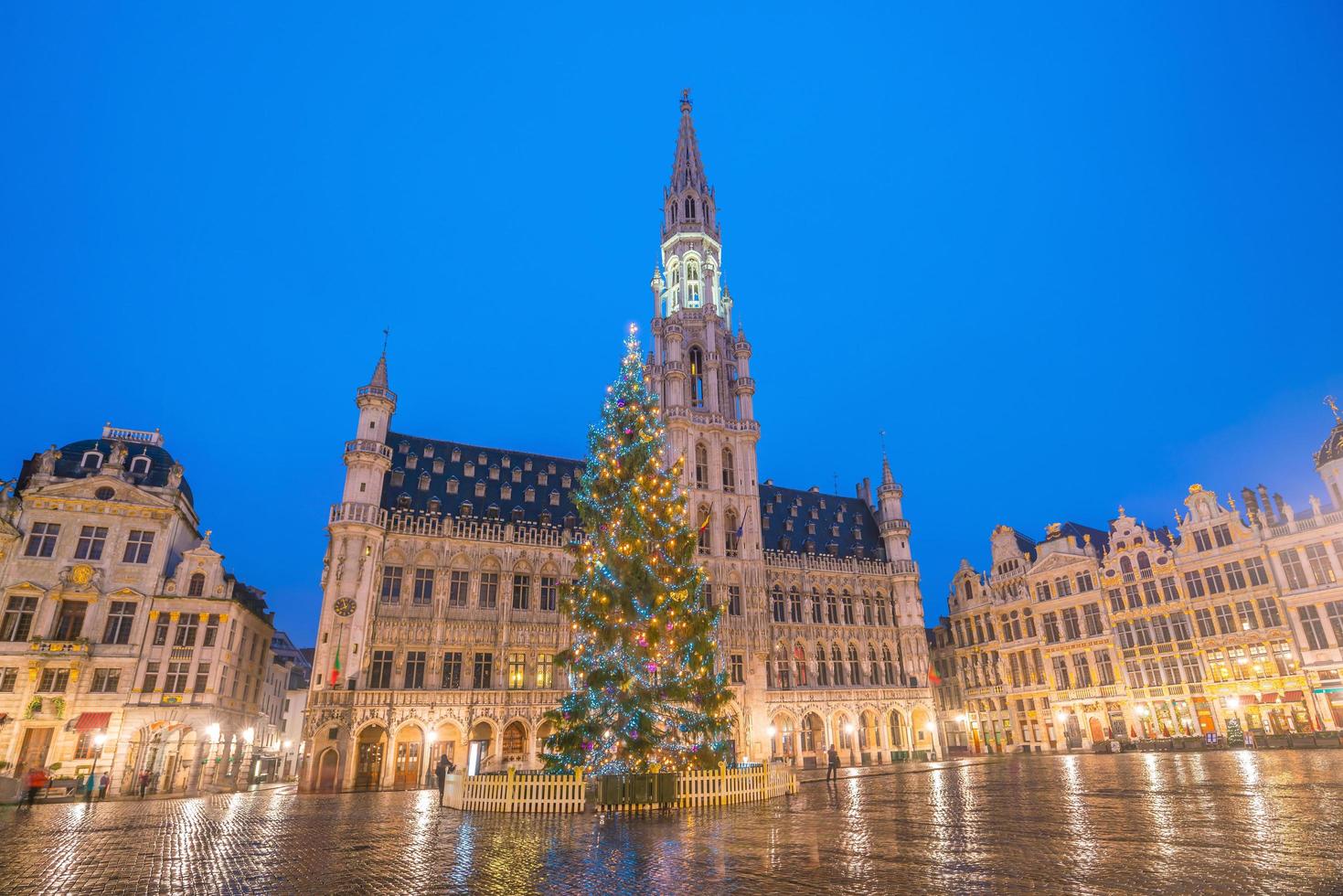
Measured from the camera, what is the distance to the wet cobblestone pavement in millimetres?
9242

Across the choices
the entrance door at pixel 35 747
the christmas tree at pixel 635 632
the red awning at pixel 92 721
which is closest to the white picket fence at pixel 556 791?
the christmas tree at pixel 635 632

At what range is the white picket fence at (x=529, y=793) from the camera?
1938 cm

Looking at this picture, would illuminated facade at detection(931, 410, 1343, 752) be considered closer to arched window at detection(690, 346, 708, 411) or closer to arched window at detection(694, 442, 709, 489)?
arched window at detection(694, 442, 709, 489)

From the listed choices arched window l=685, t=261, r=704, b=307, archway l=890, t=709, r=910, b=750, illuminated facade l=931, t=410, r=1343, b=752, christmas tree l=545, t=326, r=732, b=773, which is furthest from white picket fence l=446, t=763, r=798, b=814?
arched window l=685, t=261, r=704, b=307

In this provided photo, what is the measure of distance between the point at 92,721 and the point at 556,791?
2788 cm

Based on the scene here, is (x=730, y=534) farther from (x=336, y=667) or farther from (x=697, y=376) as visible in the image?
(x=336, y=667)

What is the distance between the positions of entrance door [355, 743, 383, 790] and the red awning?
37.5 feet

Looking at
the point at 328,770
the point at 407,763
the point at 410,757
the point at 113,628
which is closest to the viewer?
the point at 113,628

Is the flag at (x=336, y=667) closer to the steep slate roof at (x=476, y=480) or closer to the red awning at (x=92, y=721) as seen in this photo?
the steep slate roof at (x=476, y=480)

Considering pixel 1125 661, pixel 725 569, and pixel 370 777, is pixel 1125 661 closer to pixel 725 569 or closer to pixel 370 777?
pixel 725 569

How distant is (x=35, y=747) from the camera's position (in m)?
32.5

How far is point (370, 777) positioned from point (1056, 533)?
2015 inches

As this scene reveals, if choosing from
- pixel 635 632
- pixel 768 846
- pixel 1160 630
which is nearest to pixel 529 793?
pixel 635 632

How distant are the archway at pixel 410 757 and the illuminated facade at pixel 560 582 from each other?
97mm
